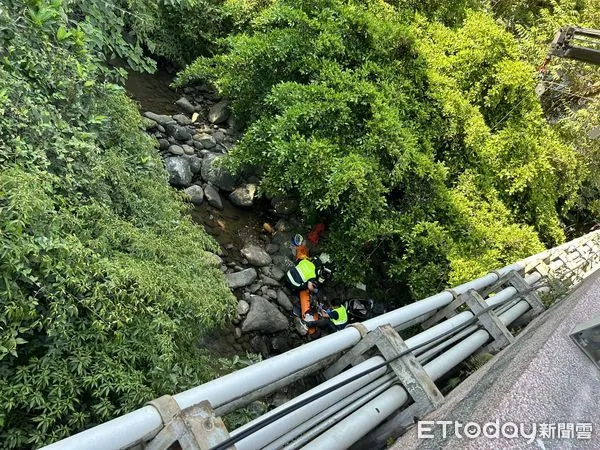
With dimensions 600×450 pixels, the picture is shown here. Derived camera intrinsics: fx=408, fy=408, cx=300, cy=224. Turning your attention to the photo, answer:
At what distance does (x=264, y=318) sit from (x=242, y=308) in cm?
32

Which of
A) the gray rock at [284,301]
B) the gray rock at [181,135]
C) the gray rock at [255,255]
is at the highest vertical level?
the gray rock at [181,135]

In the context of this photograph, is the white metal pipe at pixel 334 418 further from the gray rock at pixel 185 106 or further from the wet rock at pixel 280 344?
the gray rock at pixel 185 106

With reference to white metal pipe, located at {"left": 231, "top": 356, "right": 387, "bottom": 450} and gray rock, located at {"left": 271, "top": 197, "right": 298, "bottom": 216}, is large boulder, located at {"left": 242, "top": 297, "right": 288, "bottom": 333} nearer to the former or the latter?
gray rock, located at {"left": 271, "top": 197, "right": 298, "bottom": 216}

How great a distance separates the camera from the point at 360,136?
6348mm

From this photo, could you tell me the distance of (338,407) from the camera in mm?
1961

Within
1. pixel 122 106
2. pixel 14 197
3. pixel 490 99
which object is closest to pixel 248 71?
pixel 122 106

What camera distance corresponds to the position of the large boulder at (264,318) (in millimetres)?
5305

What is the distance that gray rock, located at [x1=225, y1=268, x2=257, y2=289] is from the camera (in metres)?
5.65

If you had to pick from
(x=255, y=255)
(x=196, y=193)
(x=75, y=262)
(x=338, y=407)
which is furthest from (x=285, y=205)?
(x=338, y=407)

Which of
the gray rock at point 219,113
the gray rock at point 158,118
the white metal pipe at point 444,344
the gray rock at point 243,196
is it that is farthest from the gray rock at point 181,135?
the white metal pipe at point 444,344

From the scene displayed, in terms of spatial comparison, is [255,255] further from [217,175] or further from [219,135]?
[219,135]

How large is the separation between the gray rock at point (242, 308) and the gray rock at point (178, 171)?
2263 millimetres

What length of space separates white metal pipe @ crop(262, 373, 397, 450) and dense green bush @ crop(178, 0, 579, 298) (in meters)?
3.66

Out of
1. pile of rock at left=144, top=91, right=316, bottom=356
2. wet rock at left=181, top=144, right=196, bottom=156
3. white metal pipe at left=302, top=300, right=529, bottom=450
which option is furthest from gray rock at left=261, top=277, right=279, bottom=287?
white metal pipe at left=302, top=300, right=529, bottom=450
